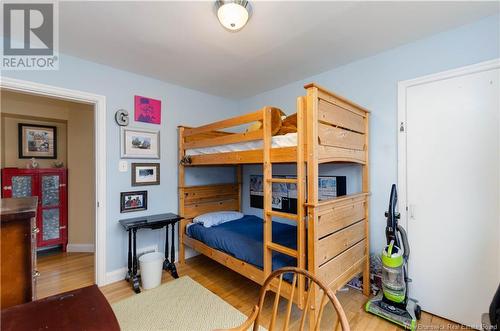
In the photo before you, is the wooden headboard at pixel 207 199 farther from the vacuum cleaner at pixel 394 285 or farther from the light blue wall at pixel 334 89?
the vacuum cleaner at pixel 394 285

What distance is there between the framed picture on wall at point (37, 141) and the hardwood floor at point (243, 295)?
2.62 m

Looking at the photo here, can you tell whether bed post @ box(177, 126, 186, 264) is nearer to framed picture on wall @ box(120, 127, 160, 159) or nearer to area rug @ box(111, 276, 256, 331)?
framed picture on wall @ box(120, 127, 160, 159)

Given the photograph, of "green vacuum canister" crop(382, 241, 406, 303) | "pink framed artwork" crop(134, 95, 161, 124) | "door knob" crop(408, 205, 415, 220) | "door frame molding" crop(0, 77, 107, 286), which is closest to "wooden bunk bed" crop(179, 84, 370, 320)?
"green vacuum canister" crop(382, 241, 406, 303)

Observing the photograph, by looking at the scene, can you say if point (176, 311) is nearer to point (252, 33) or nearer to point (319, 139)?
point (319, 139)

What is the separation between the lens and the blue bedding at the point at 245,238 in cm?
204

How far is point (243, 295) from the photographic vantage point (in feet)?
7.73

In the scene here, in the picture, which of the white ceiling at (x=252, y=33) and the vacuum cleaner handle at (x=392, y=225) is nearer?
the white ceiling at (x=252, y=33)

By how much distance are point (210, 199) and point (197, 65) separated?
1.89 metres

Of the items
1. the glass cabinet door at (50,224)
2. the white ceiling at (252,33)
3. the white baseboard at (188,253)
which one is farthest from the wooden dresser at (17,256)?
the glass cabinet door at (50,224)

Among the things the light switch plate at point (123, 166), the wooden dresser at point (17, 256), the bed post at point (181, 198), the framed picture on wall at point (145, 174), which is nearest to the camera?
the wooden dresser at point (17, 256)

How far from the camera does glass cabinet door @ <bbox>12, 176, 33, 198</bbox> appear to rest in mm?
3250

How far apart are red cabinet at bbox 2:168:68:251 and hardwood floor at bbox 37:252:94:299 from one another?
30 centimetres

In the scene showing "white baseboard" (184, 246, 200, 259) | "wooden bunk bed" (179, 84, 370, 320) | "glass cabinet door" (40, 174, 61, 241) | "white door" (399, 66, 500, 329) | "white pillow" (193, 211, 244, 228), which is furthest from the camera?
"glass cabinet door" (40, 174, 61, 241)

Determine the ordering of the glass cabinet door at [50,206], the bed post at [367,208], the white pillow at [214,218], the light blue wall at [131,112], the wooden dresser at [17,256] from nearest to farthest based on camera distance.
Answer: the wooden dresser at [17,256]
the bed post at [367,208]
the light blue wall at [131,112]
the white pillow at [214,218]
the glass cabinet door at [50,206]
